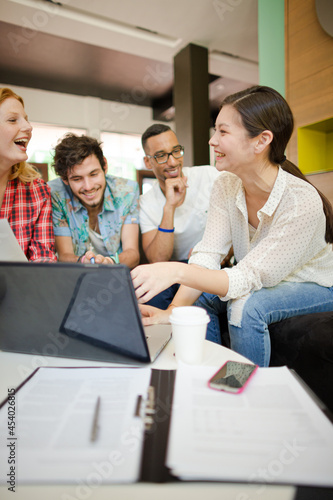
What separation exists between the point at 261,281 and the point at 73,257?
964 millimetres

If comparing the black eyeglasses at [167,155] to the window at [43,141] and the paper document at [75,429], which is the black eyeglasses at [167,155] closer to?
the paper document at [75,429]

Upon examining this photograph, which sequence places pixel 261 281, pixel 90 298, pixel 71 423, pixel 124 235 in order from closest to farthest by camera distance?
pixel 71 423 → pixel 90 298 → pixel 261 281 → pixel 124 235

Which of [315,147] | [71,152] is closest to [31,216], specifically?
[71,152]

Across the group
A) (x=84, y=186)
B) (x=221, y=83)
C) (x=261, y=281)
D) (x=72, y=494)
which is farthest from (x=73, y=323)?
(x=221, y=83)

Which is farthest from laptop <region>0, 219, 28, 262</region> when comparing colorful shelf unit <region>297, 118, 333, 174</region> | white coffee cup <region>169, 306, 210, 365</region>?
colorful shelf unit <region>297, 118, 333, 174</region>

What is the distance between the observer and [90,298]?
0.58 metres

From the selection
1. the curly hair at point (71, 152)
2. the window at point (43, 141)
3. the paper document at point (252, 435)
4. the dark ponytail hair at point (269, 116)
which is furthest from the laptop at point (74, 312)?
the window at point (43, 141)

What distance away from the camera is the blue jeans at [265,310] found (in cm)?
103

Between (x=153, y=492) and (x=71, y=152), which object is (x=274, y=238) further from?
(x=71, y=152)

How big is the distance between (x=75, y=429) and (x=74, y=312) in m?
0.22

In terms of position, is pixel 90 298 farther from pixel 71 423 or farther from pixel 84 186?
pixel 84 186

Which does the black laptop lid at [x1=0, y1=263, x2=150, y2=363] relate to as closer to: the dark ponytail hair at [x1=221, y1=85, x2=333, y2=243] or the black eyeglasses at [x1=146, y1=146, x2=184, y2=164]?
the dark ponytail hair at [x1=221, y1=85, x2=333, y2=243]

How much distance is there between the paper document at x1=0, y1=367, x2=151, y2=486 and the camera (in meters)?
0.37

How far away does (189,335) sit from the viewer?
2.07 ft
